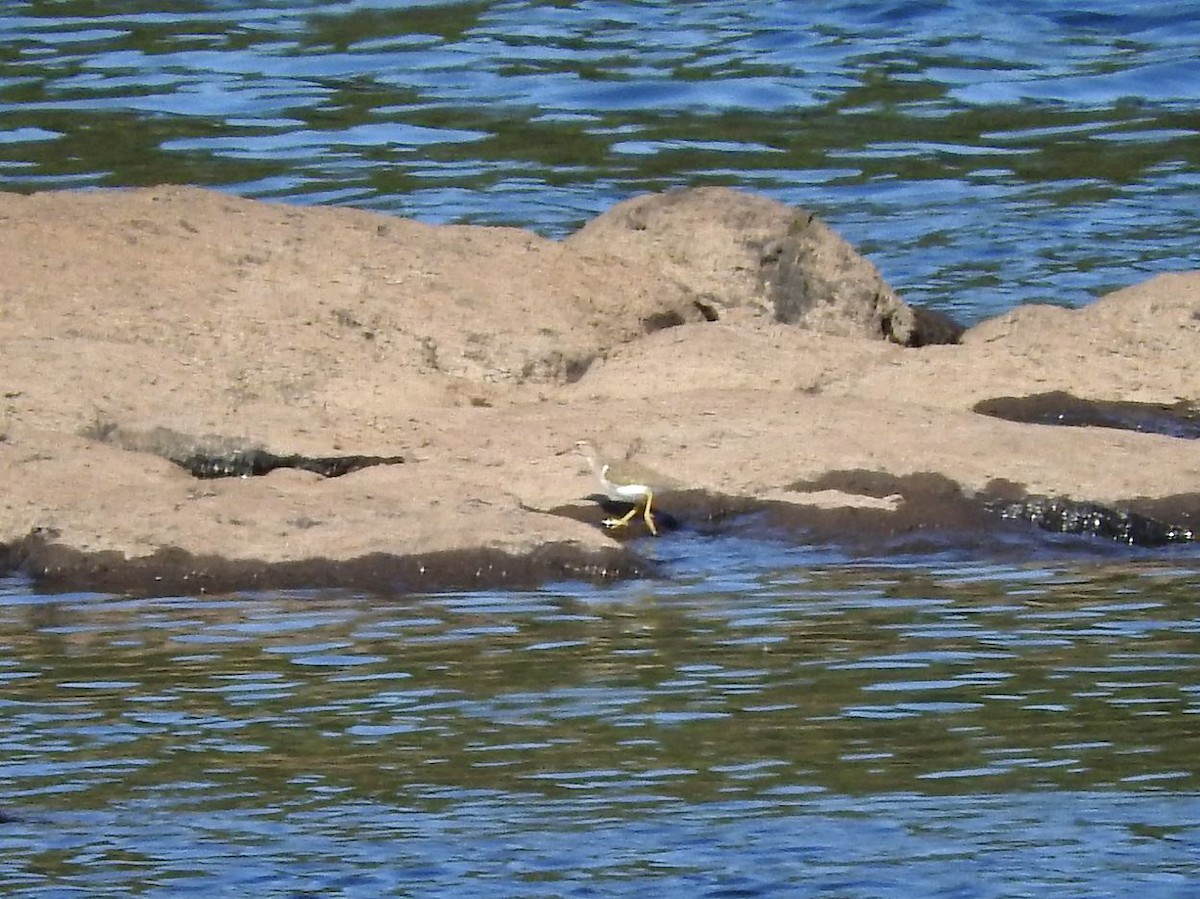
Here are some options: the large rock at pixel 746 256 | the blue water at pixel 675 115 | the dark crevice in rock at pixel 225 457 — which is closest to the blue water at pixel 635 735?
the dark crevice in rock at pixel 225 457

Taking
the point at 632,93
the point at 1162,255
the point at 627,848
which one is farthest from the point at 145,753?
the point at 632,93

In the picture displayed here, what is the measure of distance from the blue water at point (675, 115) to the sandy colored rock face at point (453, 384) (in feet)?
12.8

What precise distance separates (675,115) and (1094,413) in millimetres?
11839

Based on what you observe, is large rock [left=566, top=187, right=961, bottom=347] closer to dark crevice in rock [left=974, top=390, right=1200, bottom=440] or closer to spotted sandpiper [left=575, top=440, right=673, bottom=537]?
dark crevice in rock [left=974, top=390, right=1200, bottom=440]

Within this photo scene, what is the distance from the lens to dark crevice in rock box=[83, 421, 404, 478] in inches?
441

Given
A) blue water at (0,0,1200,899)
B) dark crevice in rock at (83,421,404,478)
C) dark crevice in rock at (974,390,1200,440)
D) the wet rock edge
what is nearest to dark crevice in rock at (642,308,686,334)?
dark crevice in rock at (974,390,1200,440)

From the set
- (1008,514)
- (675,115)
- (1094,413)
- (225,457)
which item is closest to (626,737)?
(1008,514)

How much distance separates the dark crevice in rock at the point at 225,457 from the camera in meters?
11.2

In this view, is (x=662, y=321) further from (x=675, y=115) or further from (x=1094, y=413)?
(x=675, y=115)

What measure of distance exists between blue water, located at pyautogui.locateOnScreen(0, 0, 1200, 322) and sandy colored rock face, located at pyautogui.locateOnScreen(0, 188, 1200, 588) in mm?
3906

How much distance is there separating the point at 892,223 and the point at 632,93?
5.51 metres

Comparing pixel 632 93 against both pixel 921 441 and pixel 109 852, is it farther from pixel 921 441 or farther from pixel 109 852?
pixel 109 852

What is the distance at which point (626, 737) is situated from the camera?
7.80m

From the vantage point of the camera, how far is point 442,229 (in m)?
13.5
